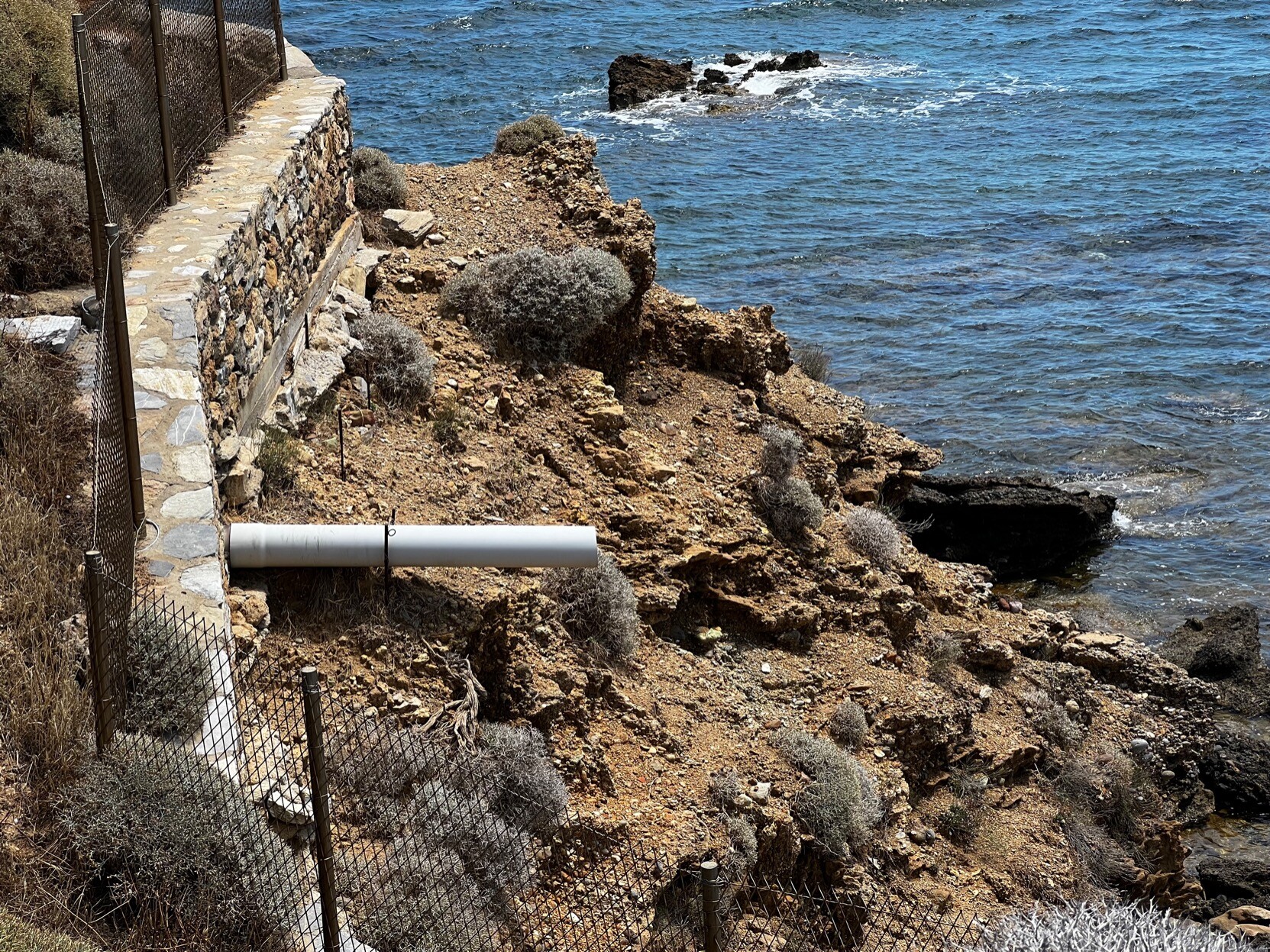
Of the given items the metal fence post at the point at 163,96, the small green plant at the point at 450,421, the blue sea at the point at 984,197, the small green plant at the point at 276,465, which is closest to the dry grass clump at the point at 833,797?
the small green plant at the point at 450,421

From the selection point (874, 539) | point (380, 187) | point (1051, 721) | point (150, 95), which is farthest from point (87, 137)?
point (1051, 721)

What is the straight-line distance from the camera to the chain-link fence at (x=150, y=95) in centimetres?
797

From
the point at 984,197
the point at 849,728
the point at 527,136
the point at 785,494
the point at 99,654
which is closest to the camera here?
the point at 99,654

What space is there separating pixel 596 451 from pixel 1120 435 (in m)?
10.9

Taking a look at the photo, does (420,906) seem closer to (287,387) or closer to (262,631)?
(262,631)

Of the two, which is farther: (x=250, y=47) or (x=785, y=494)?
(x=250, y=47)

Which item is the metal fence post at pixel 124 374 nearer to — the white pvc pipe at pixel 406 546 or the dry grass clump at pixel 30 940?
the white pvc pipe at pixel 406 546

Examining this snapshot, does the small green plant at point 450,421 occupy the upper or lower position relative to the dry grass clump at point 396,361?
lower

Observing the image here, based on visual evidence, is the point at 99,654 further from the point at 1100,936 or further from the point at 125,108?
the point at 1100,936

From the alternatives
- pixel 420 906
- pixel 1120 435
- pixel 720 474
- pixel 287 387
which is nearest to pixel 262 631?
pixel 420 906

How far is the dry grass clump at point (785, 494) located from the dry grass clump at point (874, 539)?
397mm

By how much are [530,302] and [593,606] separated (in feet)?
11.1

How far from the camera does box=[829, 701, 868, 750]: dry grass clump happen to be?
32.7ft

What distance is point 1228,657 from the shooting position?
1374 cm
